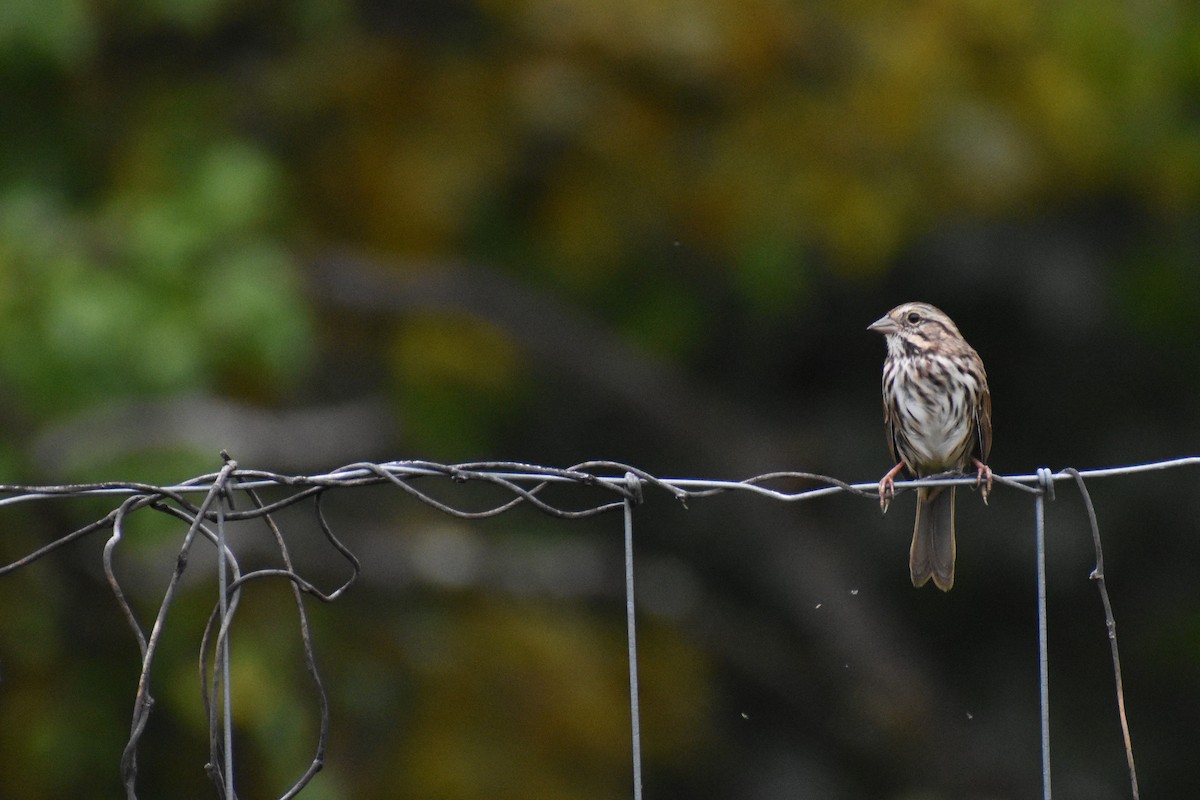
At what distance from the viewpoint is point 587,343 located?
826 centimetres

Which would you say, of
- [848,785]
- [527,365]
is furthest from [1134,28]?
[848,785]

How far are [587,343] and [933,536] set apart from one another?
4044 mm

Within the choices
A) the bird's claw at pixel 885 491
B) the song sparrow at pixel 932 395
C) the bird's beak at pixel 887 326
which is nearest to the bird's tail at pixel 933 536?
the song sparrow at pixel 932 395

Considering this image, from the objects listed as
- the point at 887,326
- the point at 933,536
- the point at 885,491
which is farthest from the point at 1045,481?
the point at 887,326

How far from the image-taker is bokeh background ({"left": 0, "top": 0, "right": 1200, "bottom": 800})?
20.3ft

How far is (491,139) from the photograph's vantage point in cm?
729

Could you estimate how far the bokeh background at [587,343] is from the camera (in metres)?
6.18

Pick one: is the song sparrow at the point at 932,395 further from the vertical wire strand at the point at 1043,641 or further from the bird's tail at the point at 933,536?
the vertical wire strand at the point at 1043,641

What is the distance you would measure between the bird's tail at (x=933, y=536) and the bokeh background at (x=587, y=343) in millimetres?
2679

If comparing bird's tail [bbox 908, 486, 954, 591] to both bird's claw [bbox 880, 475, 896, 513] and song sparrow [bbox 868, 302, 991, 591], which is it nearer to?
song sparrow [bbox 868, 302, 991, 591]

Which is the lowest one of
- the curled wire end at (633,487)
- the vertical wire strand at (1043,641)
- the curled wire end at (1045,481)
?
the vertical wire strand at (1043,641)

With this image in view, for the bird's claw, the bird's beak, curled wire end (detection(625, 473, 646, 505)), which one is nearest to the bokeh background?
the bird's beak

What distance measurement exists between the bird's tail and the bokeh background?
2679 mm

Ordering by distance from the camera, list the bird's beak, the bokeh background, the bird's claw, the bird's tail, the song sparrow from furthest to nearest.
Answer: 1. the bokeh background
2. the bird's beak
3. the song sparrow
4. the bird's tail
5. the bird's claw
